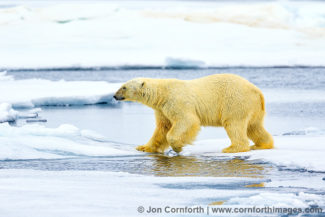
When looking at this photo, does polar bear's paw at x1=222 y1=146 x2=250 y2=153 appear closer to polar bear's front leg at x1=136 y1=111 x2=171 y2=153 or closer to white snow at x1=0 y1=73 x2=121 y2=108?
polar bear's front leg at x1=136 y1=111 x2=171 y2=153

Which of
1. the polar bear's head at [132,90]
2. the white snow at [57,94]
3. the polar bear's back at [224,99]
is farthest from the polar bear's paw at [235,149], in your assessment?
the white snow at [57,94]

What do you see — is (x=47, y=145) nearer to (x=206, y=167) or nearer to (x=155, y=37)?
(x=206, y=167)

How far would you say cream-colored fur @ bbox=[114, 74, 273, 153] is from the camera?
18.1 feet

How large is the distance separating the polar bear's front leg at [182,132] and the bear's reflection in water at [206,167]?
192mm

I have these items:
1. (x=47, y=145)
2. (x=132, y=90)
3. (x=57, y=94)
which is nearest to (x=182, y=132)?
(x=132, y=90)

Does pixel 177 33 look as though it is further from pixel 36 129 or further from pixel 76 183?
pixel 76 183

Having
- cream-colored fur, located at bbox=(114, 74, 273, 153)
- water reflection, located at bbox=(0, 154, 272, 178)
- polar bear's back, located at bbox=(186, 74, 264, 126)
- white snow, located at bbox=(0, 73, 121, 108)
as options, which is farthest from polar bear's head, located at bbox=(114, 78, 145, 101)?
white snow, located at bbox=(0, 73, 121, 108)

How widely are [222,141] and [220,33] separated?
20.0 metres

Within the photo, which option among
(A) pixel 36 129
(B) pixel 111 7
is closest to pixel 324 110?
(A) pixel 36 129

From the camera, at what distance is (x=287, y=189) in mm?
3803

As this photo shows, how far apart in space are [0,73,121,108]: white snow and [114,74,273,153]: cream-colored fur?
17.0 feet

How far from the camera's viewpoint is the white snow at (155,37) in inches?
818

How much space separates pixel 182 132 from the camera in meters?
5.46

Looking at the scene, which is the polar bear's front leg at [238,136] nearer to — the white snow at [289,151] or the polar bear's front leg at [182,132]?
the white snow at [289,151]
